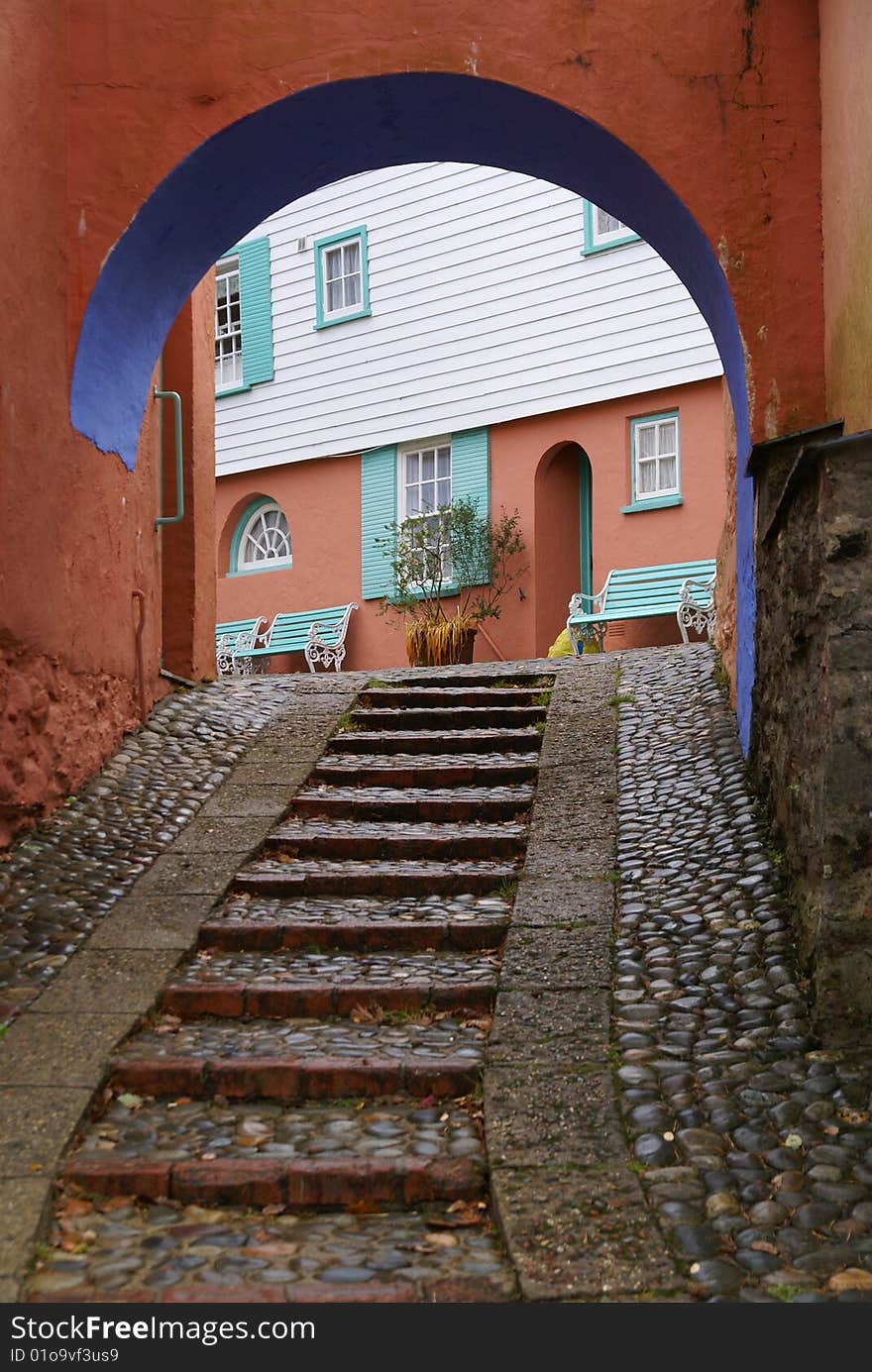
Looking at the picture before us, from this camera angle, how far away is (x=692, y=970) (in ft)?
14.6

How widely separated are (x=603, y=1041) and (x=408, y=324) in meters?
12.8

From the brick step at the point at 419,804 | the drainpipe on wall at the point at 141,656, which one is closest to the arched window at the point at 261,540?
the drainpipe on wall at the point at 141,656

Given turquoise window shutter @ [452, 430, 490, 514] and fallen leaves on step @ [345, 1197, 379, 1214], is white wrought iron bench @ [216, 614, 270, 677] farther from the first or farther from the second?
fallen leaves on step @ [345, 1197, 379, 1214]

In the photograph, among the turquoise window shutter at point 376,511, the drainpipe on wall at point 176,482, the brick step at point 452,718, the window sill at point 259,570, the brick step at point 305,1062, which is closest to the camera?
the brick step at point 305,1062

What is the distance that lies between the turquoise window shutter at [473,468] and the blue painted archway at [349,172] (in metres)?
8.27

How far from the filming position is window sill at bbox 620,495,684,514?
13.4 m

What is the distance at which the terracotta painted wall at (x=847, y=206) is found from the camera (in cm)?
466

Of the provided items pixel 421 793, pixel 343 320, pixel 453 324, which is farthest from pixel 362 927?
pixel 343 320

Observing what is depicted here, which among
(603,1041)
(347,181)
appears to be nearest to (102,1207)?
(603,1041)

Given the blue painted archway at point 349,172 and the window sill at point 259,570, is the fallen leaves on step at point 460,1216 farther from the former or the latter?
the window sill at point 259,570

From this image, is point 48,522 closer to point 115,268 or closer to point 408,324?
point 115,268

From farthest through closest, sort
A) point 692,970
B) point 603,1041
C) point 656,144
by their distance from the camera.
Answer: point 656,144 → point 692,970 → point 603,1041

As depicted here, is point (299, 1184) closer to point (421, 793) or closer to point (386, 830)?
point (386, 830)

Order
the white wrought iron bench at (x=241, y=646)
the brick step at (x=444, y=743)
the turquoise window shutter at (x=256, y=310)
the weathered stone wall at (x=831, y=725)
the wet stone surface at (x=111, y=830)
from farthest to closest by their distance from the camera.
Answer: the turquoise window shutter at (x=256, y=310) → the white wrought iron bench at (x=241, y=646) → the brick step at (x=444, y=743) → the wet stone surface at (x=111, y=830) → the weathered stone wall at (x=831, y=725)
